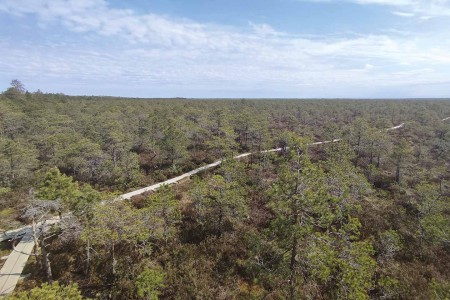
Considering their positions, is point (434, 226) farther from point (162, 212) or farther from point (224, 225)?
point (162, 212)

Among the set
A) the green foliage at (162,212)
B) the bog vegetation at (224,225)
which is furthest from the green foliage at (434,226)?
the green foliage at (162,212)

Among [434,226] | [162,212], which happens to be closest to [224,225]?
[162,212]

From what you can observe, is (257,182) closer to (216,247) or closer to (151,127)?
(216,247)

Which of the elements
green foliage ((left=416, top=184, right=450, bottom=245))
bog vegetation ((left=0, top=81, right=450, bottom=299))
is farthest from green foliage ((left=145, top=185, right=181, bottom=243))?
green foliage ((left=416, top=184, right=450, bottom=245))

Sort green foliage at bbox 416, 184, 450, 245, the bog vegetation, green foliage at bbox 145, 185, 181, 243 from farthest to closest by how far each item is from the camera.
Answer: green foliage at bbox 416, 184, 450, 245
green foliage at bbox 145, 185, 181, 243
the bog vegetation

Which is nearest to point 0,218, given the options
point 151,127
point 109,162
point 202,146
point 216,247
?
point 109,162

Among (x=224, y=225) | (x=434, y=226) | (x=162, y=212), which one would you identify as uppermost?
(x=162, y=212)

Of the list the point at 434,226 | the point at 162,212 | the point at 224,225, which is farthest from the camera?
the point at 224,225

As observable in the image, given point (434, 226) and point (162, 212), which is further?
point (162, 212)

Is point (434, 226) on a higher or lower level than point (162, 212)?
lower

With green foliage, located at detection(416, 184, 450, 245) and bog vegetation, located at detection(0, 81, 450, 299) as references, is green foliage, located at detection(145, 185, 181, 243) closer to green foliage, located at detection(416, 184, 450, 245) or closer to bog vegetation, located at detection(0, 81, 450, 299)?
bog vegetation, located at detection(0, 81, 450, 299)

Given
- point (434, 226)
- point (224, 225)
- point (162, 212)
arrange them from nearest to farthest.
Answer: point (434, 226), point (162, 212), point (224, 225)
